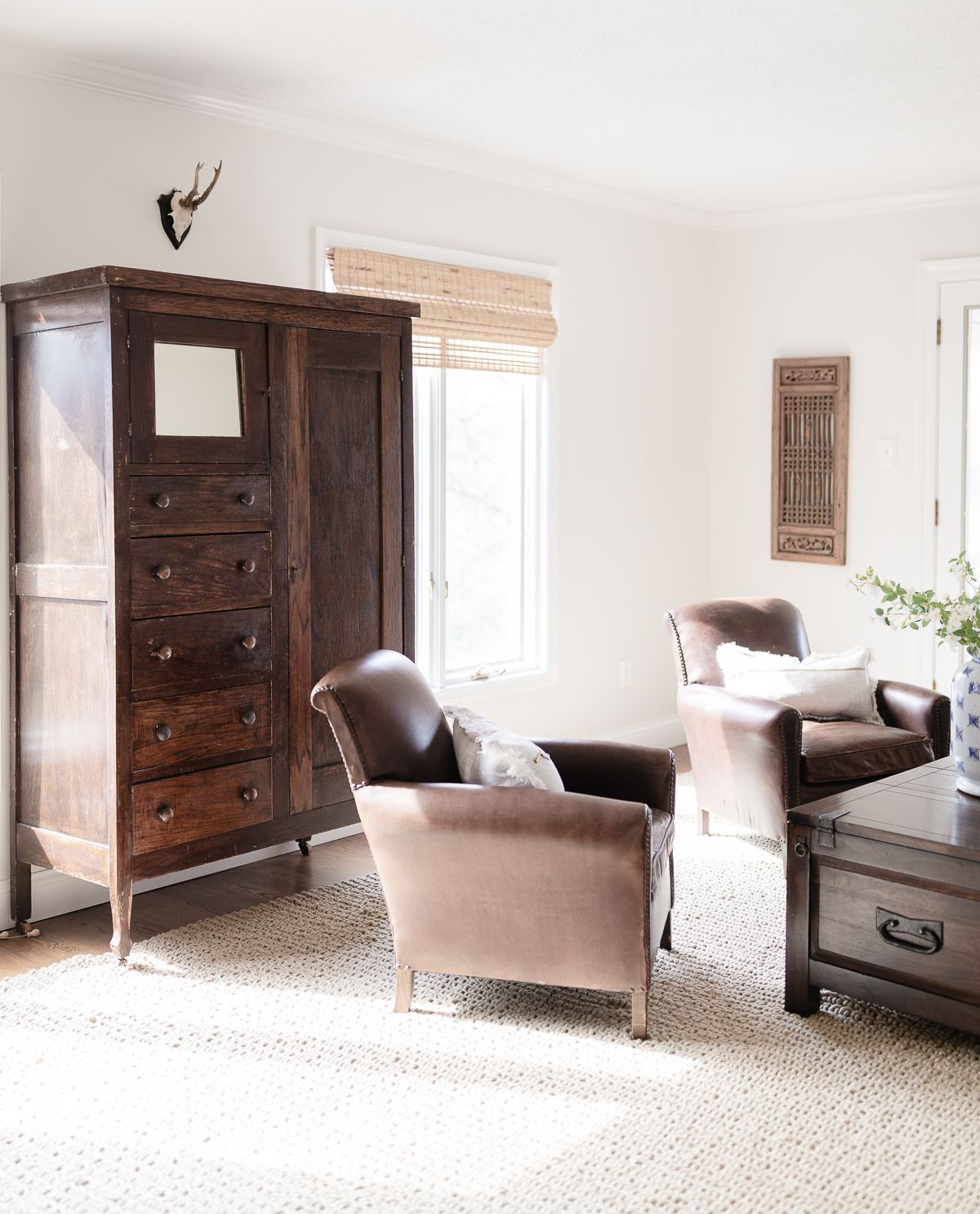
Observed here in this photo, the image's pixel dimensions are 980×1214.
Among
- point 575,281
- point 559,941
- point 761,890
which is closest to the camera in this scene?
point 559,941

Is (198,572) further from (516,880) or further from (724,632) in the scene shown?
(724,632)

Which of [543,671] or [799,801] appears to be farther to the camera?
[543,671]

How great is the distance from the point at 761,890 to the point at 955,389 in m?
2.55

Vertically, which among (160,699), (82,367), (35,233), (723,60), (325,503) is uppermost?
(723,60)

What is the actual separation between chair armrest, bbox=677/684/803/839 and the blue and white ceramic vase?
29.4 inches

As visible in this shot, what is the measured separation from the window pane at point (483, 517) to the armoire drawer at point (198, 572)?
145cm

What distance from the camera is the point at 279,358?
11.3 feet

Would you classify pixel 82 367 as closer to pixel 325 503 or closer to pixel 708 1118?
pixel 325 503

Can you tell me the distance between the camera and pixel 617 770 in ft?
10.5

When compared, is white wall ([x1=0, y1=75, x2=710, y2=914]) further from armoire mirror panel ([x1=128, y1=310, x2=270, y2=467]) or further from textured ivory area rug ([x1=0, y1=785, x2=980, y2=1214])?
textured ivory area rug ([x1=0, y1=785, x2=980, y2=1214])

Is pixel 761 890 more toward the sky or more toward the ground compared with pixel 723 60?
more toward the ground

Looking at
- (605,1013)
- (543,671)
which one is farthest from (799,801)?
(543,671)

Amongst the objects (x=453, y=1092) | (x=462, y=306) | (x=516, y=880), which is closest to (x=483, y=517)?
(x=462, y=306)

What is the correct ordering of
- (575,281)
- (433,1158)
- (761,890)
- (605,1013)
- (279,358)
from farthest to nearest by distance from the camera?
(575,281) < (761,890) < (279,358) < (605,1013) < (433,1158)
